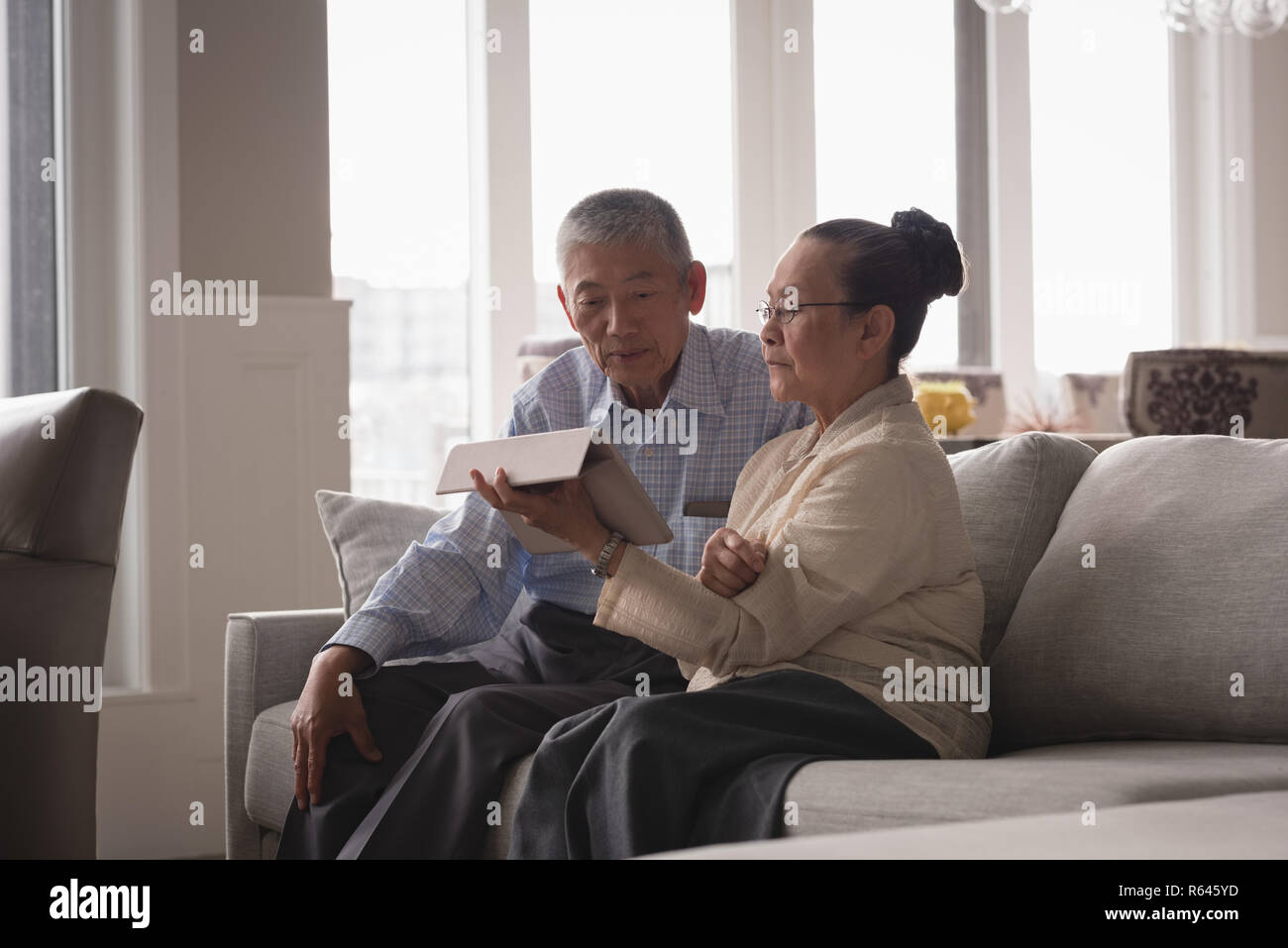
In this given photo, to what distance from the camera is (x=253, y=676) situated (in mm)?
2383

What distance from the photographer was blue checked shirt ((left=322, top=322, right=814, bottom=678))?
2.11 meters

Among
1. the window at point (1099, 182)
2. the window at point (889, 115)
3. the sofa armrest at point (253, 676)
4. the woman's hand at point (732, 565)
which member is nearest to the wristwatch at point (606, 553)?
the woman's hand at point (732, 565)

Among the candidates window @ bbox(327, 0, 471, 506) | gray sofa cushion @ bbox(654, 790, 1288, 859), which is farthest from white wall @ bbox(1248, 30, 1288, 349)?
gray sofa cushion @ bbox(654, 790, 1288, 859)

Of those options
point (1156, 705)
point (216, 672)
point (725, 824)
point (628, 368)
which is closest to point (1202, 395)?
point (1156, 705)

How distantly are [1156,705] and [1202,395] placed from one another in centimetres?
86

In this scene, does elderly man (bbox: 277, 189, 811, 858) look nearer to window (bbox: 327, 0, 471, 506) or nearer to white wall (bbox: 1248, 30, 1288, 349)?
window (bbox: 327, 0, 471, 506)

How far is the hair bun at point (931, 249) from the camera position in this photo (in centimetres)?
179

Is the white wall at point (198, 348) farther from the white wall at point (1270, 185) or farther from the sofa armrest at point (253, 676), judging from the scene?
the white wall at point (1270, 185)

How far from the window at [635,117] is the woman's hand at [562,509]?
3435 mm

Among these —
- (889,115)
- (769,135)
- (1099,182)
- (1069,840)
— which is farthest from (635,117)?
(1069,840)

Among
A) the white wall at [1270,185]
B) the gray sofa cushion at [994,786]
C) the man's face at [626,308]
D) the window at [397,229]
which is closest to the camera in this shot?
the gray sofa cushion at [994,786]

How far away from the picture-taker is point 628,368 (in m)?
2.14

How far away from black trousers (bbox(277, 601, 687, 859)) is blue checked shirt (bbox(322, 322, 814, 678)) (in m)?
0.05

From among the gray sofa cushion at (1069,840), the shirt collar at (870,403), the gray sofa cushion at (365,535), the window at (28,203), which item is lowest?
the gray sofa cushion at (1069,840)
